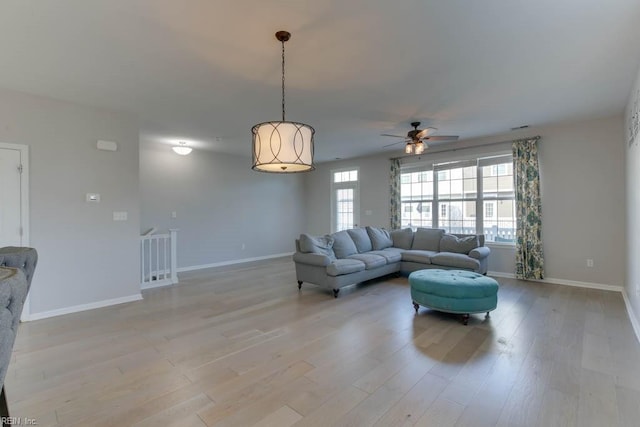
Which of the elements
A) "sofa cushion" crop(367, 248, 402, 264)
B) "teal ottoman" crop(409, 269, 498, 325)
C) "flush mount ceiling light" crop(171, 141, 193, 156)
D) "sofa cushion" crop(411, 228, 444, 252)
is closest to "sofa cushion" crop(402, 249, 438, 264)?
"sofa cushion" crop(367, 248, 402, 264)

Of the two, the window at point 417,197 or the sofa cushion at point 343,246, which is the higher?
the window at point 417,197

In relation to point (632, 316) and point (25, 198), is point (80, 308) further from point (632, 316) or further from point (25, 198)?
point (632, 316)

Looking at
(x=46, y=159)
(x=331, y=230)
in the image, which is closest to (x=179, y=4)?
(x=46, y=159)

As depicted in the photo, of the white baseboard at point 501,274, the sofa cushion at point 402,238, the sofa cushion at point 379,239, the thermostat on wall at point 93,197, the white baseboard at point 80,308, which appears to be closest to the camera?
the white baseboard at point 80,308

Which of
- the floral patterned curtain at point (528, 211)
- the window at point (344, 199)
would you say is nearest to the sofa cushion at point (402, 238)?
the window at point (344, 199)

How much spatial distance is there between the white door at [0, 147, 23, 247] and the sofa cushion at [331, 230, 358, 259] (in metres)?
4.17

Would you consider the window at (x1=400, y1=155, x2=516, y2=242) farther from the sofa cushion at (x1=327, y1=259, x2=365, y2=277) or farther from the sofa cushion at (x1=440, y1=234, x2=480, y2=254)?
the sofa cushion at (x1=327, y1=259, x2=365, y2=277)

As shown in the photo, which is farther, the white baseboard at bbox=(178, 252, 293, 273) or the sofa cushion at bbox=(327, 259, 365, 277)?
the white baseboard at bbox=(178, 252, 293, 273)

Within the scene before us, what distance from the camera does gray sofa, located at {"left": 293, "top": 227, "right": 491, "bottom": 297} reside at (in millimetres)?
4602

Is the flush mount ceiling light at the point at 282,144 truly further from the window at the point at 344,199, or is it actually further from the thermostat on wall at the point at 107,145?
the window at the point at 344,199

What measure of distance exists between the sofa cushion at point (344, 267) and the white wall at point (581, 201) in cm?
293

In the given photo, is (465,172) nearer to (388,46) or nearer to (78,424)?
(388,46)

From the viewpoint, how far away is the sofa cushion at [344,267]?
14.5 feet

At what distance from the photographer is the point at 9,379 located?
2.30 meters
